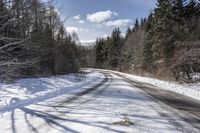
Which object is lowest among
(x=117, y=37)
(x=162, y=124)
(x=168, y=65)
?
(x=162, y=124)

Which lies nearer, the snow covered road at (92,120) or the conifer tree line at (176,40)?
the snow covered road at (92,120)

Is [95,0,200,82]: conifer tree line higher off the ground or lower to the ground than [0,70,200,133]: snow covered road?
higher

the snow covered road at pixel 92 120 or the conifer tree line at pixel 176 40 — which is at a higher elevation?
the conifer tree line at pixel 176 40

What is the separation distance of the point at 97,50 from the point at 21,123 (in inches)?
3835

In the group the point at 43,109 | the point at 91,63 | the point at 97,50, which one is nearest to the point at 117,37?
the point at 97,50

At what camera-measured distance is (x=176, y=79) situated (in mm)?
31984

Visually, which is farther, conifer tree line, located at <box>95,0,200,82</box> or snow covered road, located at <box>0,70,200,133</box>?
conifer tree line, located at <box>95,0,200,82</box>

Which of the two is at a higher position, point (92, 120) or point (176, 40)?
point (176, 40)

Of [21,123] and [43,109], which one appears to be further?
[43,109]

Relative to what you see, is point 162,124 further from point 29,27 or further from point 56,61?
point 56,61

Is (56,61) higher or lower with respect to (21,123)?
higher

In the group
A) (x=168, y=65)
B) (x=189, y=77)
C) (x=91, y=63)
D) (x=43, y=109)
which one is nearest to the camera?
(x=43, y=109)

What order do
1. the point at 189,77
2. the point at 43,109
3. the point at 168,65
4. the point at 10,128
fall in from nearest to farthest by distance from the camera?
the point at 10,128, the point at 43,109, the point at 189,77, the point at 168,65

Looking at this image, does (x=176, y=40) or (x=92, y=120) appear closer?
(x=92, y=120)
